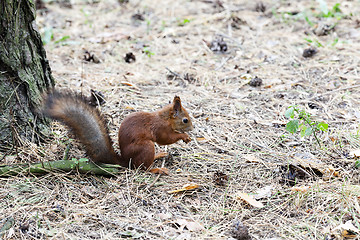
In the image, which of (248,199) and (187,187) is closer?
(248,199)

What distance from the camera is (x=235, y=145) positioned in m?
2.62

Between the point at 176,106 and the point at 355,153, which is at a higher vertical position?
the point at 176,106

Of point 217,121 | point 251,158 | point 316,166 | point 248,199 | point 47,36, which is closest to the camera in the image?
point 248,199

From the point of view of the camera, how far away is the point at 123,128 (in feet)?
7.55

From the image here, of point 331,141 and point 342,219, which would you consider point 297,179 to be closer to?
point 342,219

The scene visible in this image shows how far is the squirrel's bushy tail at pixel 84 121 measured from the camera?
1.91 metres

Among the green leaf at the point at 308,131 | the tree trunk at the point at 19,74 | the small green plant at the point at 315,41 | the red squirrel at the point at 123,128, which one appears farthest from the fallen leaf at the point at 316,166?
the small green plant at the point at 315,41

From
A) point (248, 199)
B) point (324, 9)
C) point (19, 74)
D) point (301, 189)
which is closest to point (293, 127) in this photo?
point (301, 189)

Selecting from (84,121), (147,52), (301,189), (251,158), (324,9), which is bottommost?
(147,52)

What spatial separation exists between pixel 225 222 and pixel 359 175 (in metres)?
0.89

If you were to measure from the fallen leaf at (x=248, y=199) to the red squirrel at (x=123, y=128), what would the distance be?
54 centimetres

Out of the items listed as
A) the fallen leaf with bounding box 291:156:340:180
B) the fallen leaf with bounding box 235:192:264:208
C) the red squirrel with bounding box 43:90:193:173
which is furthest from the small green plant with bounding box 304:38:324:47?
the fallen leaf with bounding box 235:192:264:208

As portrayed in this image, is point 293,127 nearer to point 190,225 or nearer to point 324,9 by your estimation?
point 190,225

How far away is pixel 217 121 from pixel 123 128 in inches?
36.0
